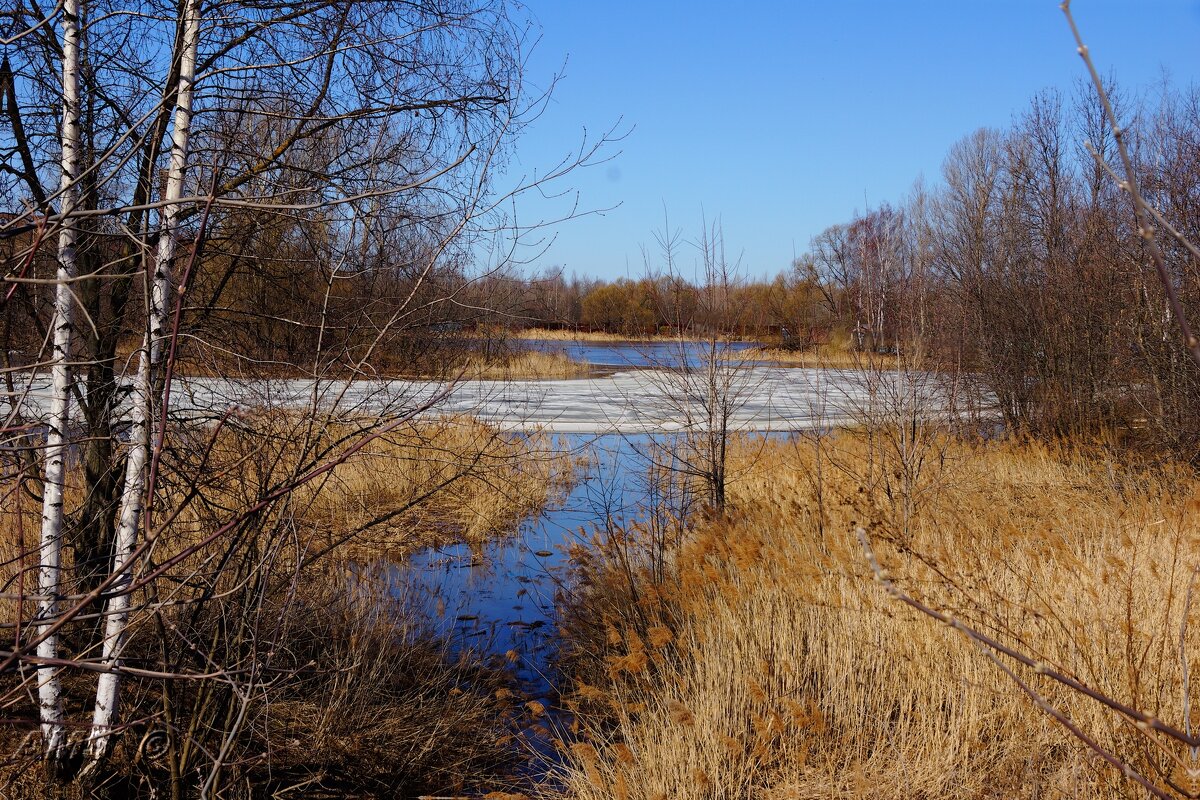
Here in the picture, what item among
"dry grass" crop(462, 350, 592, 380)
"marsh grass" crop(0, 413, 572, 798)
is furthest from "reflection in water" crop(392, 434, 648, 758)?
"dry grass" crop(462, 350, 592, 380)

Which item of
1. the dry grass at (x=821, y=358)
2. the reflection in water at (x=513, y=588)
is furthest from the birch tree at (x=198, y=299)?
the dry grass at (x=821, y=358)

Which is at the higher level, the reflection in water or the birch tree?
the birch tree

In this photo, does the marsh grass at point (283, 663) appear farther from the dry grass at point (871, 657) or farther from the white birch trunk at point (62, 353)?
the dry grass at point (871, 657)

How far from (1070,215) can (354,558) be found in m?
12.6

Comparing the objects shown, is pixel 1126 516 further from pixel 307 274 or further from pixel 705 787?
pixel 307 274

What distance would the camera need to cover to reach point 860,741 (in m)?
3.95

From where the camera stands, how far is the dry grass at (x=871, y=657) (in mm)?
3662

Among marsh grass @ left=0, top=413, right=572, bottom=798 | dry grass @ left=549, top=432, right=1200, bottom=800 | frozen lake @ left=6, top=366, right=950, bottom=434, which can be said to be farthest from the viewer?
frozen lake @ left=6, top=366, right=950, bottom=434

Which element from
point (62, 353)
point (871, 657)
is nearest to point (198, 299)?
point (62, 353)

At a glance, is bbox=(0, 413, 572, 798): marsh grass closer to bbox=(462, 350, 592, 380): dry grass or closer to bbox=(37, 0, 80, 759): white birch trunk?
bbox=(37, 0, 80, 759): white birch trunk

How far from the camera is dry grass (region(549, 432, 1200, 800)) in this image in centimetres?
366

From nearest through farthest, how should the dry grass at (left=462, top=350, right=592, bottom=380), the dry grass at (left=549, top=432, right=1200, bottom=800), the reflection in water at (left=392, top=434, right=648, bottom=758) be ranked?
the dry grass at (left=549, top=432, right=1200, bottom=800) → the reflection in water at (left=392, top=434, right=648, bottom=758) → the dry grass at (left=462, top=350, right=592, bottom=380)

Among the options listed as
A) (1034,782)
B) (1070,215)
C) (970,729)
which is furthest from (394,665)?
(1070,215)

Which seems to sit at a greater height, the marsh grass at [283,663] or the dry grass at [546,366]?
the dry grass at [546,366]
